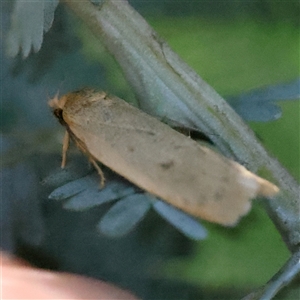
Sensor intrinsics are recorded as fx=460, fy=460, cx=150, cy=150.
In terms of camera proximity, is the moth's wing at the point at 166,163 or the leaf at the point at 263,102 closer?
the moth's wing at the point at 166,163

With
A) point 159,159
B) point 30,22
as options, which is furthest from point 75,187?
point 30,22

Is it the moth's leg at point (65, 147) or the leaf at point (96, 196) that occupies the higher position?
the moth's leg at point (65, 147)

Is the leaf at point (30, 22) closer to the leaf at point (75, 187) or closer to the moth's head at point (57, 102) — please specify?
the moth's head at point (57, 102)

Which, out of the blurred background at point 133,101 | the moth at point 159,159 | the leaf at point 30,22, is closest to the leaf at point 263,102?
the blurred background at point 133,101

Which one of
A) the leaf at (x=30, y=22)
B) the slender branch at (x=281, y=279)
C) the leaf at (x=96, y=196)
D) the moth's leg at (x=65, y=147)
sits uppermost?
the leaf at (x=30, y=22)

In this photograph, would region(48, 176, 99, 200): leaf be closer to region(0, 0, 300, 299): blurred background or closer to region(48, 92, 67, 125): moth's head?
region(0, 0, 300, 299): blurred background

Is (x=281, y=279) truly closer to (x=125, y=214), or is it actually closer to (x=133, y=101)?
(x=125, y=214)

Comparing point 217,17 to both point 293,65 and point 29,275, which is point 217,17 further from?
point 29,275
